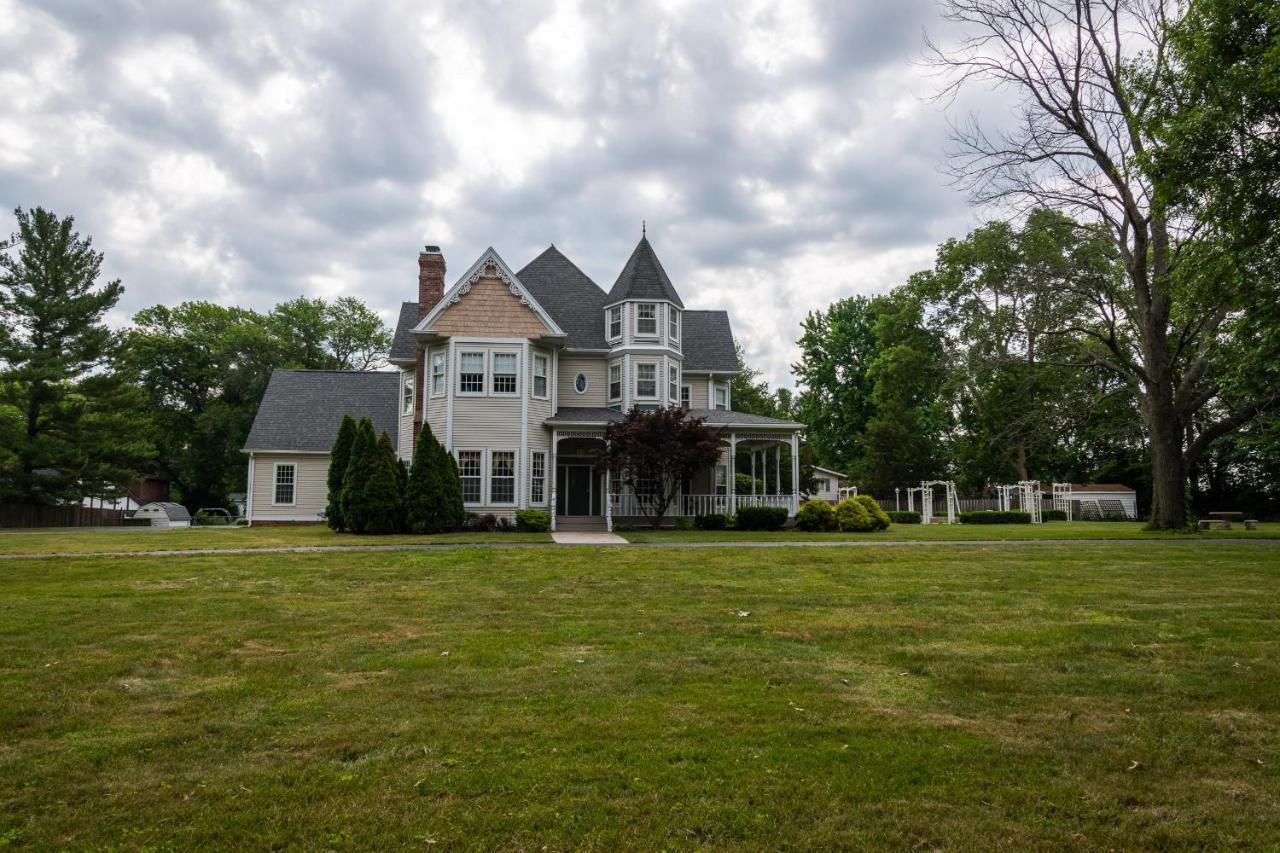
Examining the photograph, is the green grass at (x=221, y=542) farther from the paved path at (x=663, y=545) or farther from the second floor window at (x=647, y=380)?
the second floor window at (x=647, y=380)

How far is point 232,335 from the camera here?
5291 centimetres

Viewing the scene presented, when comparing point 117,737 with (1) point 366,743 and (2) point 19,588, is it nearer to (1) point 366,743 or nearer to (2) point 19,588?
(1) point 366,743

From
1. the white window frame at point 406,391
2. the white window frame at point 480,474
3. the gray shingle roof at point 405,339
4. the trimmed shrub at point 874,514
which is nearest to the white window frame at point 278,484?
the white window frame at point 406,391

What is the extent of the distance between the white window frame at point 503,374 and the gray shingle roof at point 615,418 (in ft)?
4.79

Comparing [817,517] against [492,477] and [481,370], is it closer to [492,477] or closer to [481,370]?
[492,477]

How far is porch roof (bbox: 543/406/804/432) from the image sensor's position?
85.1 ft

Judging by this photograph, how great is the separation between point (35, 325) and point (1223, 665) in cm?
4209

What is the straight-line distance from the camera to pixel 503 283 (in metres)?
26.7

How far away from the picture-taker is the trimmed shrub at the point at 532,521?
79.8ft

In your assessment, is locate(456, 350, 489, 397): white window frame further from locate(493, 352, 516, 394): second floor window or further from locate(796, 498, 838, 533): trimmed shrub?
locate(796, 498, 838, 533): trimmed shrub

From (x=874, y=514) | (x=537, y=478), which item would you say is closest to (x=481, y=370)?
(x=537, y=478)

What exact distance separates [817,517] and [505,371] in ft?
34.7

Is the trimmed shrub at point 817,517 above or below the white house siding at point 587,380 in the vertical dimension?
below

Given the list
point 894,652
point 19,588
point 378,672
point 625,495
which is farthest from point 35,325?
point 894,652
